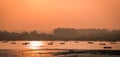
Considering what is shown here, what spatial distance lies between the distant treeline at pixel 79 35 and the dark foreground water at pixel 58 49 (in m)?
0.10

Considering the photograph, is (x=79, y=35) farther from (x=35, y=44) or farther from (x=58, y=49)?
(x=35, y=44)

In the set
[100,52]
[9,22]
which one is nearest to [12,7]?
[9,22]

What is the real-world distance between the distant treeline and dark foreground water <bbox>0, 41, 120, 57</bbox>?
96 millimetres

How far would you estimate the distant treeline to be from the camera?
8352 mm

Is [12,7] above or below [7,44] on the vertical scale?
above

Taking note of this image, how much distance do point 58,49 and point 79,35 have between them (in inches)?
25.9

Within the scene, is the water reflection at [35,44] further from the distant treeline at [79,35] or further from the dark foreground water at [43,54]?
the dark foreground water at [43,54]

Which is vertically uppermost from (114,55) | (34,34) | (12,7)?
(12,7)

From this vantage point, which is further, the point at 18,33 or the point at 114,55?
the point at 18,33

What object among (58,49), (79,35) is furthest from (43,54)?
(79,35)

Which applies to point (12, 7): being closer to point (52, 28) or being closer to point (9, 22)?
point (9, 22)

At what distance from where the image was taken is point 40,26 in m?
8.64

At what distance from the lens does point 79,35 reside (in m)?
8.45

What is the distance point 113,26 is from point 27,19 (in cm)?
194
